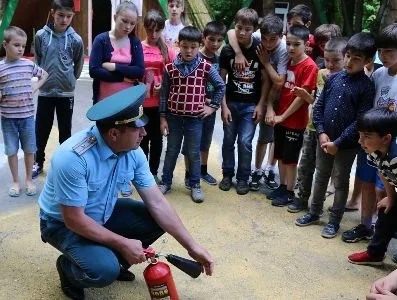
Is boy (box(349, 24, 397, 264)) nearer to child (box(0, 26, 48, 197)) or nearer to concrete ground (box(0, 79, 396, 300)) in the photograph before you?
concrete ground (box(0, 79, 396, 300))

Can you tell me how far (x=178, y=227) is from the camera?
2.50 meters

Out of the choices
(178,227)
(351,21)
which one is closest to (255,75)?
(178,227)

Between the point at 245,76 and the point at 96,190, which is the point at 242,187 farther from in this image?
the point at 96,190

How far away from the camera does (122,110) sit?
A: 222 centimetres

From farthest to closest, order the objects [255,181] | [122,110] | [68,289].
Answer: [255,181] < [68,289] < [122,110]

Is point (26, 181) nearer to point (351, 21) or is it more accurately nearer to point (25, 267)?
point (25, 267)

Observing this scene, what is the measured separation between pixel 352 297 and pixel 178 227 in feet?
3.78

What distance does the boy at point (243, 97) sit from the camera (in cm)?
405

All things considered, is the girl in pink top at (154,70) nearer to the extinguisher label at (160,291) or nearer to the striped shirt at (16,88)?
the striped shirt at (16,88)

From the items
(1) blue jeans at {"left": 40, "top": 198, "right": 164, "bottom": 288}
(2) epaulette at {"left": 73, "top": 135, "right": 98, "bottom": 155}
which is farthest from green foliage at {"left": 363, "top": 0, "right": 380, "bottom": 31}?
(2) epaulette at {"left": 73, "top": 135, "right": 98, "bottom": 155}

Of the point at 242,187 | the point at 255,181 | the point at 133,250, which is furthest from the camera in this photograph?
the point at 255,181

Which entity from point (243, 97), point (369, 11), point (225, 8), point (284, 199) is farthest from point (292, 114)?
point (225, 8)

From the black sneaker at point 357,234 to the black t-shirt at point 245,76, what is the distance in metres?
1.36

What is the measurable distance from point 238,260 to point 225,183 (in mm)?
1282
